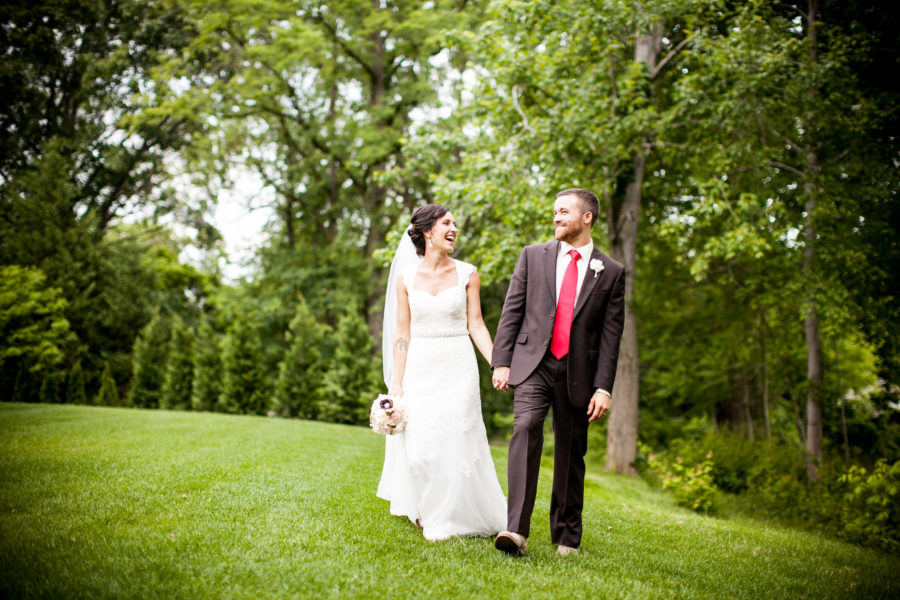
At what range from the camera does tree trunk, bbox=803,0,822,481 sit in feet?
35.3

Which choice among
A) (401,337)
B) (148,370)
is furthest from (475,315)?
(148,370)

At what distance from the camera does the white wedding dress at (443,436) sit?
14.9ft

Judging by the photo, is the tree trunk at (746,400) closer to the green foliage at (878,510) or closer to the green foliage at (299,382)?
the green foliage at (878,510)

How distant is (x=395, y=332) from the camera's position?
507 centimetres

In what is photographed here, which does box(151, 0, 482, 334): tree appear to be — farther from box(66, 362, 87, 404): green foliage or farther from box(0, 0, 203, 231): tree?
box(66, 362, 87, 404): green foliage

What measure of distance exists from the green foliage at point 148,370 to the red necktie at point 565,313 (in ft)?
60.3

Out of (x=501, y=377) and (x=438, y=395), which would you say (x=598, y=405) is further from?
(x=438, y=395)

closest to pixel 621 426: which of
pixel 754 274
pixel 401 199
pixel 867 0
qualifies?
pixel 754 274

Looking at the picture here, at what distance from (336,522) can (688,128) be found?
37.1ft

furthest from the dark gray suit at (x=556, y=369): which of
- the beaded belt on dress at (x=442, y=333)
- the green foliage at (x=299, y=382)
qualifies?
the green foliage at (x=299, y=382)

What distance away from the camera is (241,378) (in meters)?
18.0

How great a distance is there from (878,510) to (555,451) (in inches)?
264

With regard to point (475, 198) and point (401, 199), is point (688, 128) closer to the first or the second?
point (475, 198)

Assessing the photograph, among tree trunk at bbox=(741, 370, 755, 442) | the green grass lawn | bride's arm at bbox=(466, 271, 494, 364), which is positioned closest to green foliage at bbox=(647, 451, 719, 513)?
the green grass lawn
